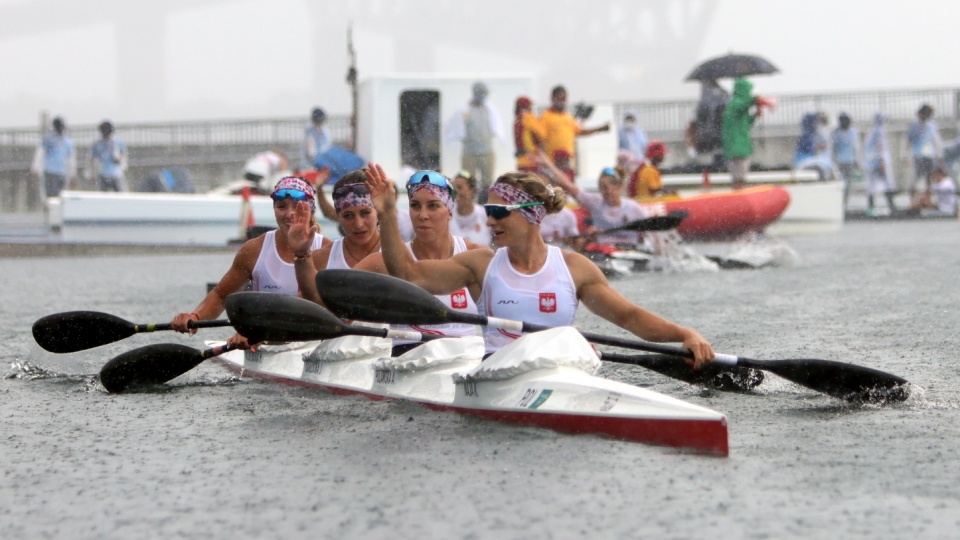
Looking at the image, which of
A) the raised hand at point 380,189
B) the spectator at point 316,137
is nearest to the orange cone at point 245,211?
the spectator at point 316,137

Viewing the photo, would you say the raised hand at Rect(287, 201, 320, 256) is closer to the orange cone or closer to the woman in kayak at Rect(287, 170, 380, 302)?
the woman in kayak at Rect(287, 170, 380, 302)

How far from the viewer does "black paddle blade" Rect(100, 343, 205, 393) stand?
7305mm

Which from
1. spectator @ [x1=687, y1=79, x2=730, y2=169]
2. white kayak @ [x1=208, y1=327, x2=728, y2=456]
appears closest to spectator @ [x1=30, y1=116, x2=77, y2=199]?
spectator @ [x1=687, y1=79, x2=730, y2=169]

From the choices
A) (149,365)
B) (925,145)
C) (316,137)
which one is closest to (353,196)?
(149,365)

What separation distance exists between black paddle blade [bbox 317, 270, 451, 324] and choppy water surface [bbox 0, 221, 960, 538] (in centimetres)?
44

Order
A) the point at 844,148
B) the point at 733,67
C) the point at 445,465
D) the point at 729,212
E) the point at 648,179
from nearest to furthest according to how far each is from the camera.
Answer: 1. the point at 445,465
2. the point at 648,179
3. the point at 729,212
4. the point at 733,67
5. the point at 844,148

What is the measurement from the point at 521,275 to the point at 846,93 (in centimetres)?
2557

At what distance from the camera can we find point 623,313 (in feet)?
20.0

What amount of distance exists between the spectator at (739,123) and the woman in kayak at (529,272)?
562 inches

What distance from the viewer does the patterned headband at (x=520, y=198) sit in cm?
615

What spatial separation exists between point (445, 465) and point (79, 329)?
3518mm

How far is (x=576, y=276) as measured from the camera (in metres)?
6.18

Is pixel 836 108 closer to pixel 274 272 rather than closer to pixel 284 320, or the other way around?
pixel 274 272

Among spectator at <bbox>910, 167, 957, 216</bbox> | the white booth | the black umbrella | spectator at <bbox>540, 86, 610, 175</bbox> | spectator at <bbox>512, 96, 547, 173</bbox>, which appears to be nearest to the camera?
spectator at <bbox>512, 96, 547, 173</bbox>
